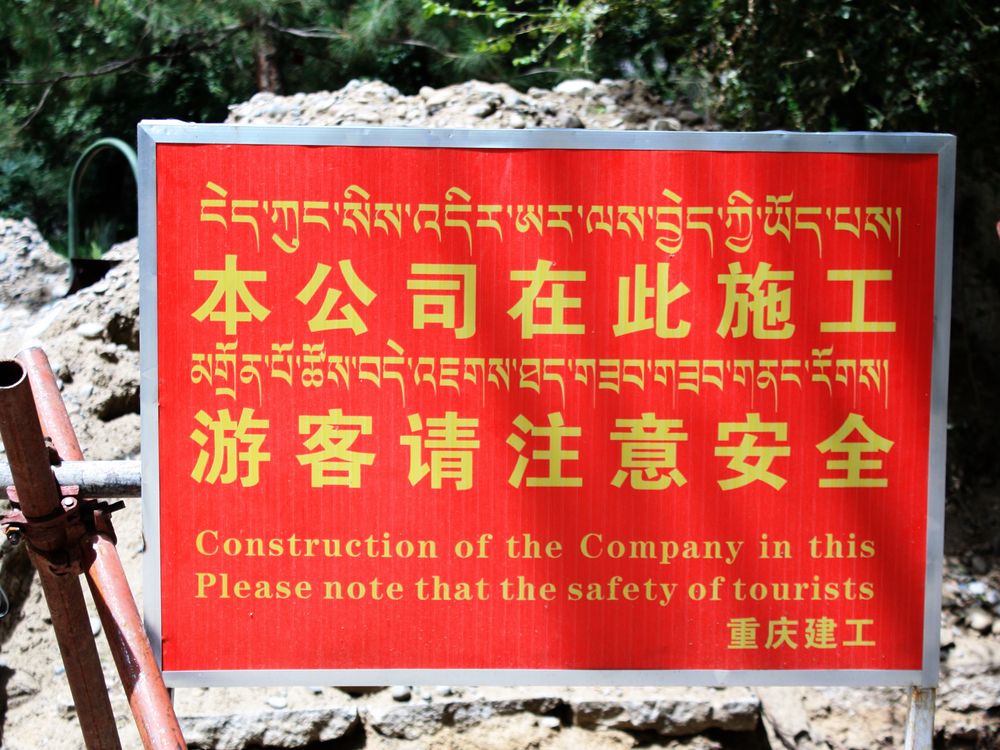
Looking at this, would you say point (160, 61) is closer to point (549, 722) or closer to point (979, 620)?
point (549, 722)

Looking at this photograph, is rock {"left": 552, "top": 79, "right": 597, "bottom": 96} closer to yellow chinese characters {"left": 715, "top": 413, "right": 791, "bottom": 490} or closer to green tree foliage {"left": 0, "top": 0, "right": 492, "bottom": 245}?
green tree foliage {"left": 0, "top": 0, "right": 492, "bottom": 245}

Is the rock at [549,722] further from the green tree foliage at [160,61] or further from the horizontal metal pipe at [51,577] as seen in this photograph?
the green tree foliage at [160,61]

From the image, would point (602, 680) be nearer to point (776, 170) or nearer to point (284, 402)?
point (284, 402)

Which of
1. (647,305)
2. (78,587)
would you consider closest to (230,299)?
(78,587)

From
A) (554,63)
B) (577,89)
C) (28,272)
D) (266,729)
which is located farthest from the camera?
(554,63)

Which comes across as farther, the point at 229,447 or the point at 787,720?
the point at 787,720

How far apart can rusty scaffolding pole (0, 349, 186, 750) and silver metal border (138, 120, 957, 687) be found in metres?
0.19

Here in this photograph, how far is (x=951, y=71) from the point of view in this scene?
4.77 meters

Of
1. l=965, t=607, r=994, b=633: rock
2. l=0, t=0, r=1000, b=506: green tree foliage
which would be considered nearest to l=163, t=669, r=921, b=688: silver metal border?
l=965, t=607, r=994, b=633: rock

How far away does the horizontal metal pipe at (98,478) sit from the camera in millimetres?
2176

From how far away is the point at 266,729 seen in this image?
3559 mm

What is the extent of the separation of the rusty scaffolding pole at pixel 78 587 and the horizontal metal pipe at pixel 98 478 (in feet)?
0.15

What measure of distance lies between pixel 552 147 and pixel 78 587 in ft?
4.68

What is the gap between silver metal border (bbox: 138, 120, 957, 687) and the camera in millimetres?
2256
